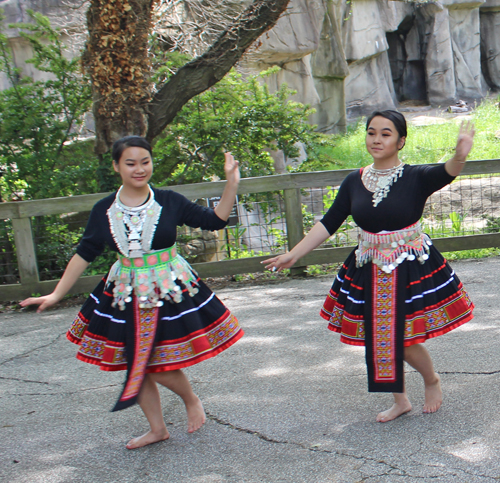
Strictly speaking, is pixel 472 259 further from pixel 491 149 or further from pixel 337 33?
pixel 337 33

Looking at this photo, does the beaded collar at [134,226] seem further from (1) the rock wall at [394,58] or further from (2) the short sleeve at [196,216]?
(1) the rock wall at [394,58]

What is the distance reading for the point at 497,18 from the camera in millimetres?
26641

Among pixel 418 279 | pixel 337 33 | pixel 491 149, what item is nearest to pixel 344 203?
pixel 418 279

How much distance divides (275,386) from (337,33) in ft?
59.1

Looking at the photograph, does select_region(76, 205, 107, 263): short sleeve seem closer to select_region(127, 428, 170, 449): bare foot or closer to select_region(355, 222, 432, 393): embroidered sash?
select_region(127, 428, 170, 449): bare foot

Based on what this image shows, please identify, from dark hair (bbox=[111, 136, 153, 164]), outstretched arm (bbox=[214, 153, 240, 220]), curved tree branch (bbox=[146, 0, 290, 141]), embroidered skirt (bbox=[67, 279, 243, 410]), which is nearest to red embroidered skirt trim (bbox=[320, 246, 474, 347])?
embroidered skirt (bbox=[67, 279, 243, 410])

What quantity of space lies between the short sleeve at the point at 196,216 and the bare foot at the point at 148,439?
107cm

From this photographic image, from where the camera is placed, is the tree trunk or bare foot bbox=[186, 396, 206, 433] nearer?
bare foot bbox=[186, 396, 206, 433]

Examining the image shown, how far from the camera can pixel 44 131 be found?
23.0 feet

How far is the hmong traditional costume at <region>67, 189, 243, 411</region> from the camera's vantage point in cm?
270

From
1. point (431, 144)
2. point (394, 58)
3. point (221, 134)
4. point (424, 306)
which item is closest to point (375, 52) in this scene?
point (394, 58)

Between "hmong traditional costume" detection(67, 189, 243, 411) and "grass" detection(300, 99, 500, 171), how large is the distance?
8.77 meters

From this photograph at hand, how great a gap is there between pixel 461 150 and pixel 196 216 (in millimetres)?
1292

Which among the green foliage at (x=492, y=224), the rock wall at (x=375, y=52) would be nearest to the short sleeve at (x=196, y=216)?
the green foliage at (x=492, y=224)
